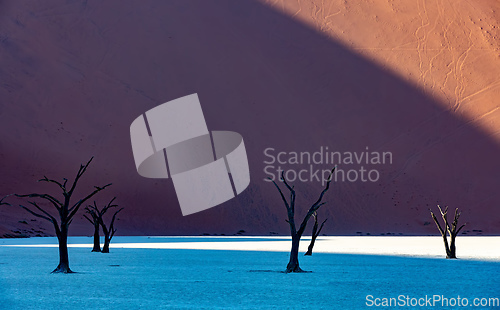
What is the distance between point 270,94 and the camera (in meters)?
52.0

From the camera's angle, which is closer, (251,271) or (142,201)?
(251,271)

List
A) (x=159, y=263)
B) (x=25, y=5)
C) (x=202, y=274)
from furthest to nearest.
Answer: (x=25, y=5), (x=159, y=263), (x=202, y=274)

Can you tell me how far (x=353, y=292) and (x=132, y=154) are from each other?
40.0 metres

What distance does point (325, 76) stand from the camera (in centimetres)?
5297

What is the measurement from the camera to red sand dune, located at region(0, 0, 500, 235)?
4909 cm

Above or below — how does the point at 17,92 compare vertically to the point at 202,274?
above

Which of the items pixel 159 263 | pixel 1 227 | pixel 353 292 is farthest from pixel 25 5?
pixel 353 292

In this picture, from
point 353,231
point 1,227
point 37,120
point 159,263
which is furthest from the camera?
point 37,120

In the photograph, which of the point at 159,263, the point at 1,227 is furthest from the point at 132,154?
the point at 159,263

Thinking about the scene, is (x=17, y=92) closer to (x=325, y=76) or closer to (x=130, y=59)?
(x=130, y=59)

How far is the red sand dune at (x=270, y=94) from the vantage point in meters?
49.1

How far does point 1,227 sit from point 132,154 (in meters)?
11.9

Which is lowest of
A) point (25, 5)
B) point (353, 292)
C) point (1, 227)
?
point (353, 292)

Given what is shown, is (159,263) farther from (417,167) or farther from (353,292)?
(417,167)
